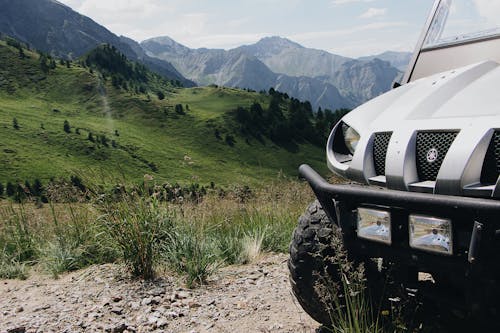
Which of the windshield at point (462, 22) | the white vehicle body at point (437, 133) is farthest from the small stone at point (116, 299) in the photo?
the windshield at point (462, 22)

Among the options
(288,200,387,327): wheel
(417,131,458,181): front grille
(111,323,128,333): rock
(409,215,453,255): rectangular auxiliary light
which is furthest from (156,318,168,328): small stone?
(417,131,458,181): front grille

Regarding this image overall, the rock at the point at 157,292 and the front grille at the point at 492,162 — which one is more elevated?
the front grille at the point at 492,162

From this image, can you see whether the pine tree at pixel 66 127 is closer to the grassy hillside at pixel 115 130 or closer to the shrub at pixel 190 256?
the grassy hillside at pixel 115 130

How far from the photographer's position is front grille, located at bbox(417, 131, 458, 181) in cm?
263

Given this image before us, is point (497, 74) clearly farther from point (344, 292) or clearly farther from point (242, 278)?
point (242, 278)

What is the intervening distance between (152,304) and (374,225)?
96.6 inches

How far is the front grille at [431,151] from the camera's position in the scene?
263 cm

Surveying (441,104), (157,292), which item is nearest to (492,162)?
(441,104)

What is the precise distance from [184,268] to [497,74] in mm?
3313

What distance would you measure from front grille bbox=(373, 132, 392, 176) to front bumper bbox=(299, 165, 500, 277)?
0.26 metres

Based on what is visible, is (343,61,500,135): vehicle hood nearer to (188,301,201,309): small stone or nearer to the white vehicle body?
the white vehicle body

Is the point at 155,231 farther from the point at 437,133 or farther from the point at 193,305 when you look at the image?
the point at 437,133

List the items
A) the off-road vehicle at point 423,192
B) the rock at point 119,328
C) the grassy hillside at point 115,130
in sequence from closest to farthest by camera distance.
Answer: the off-road vehicle at point 423,192
the rock at point 119,328
the grassy hillside at point 115,130

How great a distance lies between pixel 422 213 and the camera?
249 cm
